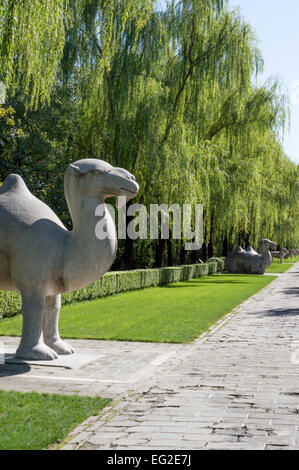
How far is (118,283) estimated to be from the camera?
1856 centimetres

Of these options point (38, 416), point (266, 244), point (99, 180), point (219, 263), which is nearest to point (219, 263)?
point (219, 263)

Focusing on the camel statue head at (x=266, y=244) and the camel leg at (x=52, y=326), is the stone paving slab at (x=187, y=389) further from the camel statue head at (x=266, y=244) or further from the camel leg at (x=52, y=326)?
the camel statue head at (x=266, y=244)

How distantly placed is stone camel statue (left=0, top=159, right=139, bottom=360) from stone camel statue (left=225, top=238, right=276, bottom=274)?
25.7 metres

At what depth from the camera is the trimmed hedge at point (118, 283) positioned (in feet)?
41.0

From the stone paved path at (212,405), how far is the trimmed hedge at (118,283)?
5192 mm

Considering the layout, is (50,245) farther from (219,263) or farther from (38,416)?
(219,263)

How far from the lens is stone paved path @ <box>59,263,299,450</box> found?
169 inches

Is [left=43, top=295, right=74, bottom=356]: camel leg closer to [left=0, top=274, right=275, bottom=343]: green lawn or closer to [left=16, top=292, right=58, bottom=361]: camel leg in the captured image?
[left=16, top=292, right=58, bottom=361]: camel leg

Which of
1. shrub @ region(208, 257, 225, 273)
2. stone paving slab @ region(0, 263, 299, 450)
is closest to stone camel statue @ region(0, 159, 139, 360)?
stone paving slab @ region(0, 263, 299, 450)

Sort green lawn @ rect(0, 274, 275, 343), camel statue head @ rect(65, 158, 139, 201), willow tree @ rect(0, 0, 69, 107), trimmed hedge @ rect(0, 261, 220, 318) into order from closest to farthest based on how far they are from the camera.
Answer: willow tree @ rect(0, 0, 69, 107), camel statue head @ rect(65, 158, 139, 201), green lawn @ rect(0, 274, 275, 343), trimmed hedge @ rect(0, 261, 220, 318)

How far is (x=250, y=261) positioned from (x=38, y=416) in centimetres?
2880

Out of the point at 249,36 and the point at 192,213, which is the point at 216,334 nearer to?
the point at 192,213

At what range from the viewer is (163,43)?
20.1m
